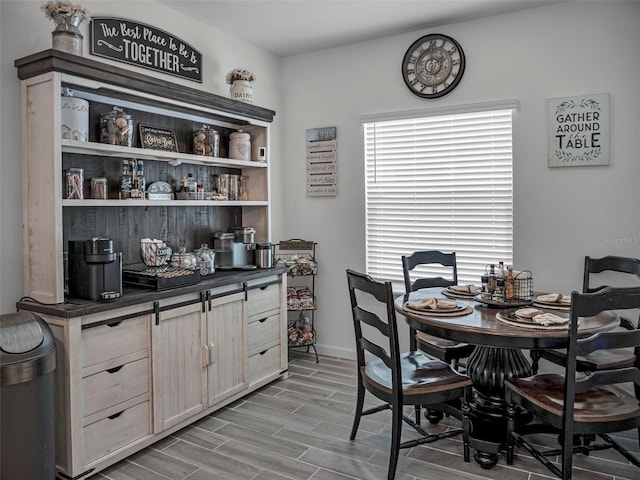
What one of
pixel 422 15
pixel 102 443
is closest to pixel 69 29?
pixel 102 443

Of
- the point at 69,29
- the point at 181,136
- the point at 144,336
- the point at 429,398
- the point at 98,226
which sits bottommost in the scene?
the point at 429,398

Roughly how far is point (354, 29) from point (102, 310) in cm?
282

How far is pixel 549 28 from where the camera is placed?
340cm

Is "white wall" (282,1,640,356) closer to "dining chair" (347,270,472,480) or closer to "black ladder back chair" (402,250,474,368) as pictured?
"black ladder back chair" (402,250,474,368)

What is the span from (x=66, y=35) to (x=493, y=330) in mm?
2549

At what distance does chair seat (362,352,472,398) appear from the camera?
93.9 inches

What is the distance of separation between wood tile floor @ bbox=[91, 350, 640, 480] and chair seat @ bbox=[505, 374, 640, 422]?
1.52 feet

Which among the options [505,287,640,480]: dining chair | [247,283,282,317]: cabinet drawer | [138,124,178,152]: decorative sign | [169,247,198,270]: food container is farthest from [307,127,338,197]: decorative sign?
[505,287,640,480]: dining chair

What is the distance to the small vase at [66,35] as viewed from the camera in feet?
8.13

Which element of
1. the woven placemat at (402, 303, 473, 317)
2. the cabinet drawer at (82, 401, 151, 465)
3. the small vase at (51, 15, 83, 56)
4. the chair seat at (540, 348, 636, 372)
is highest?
the small vase at (51, 15, 83, 56)

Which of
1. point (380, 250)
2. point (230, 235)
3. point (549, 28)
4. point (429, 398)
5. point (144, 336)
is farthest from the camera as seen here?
point (380, 250)

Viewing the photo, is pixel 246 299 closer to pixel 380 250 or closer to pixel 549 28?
pixel 380 250

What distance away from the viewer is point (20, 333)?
211 cm

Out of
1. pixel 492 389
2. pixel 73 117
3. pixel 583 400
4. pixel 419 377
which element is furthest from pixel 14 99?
pixel 583 400
